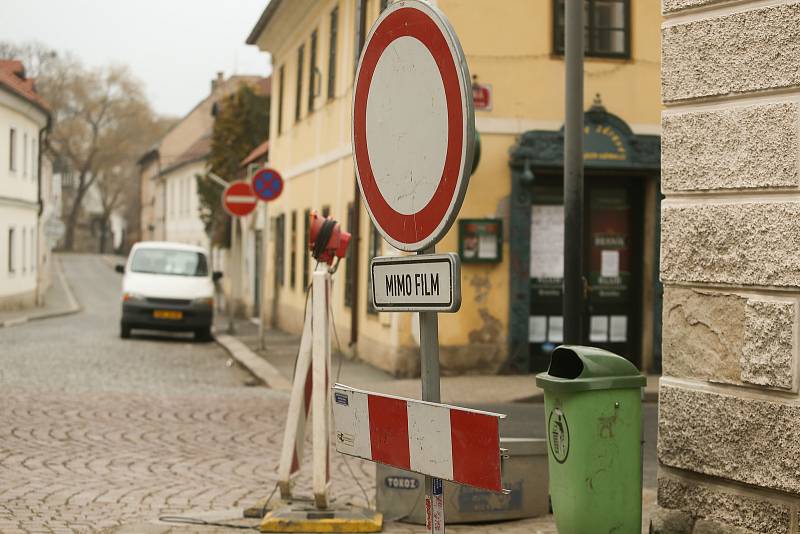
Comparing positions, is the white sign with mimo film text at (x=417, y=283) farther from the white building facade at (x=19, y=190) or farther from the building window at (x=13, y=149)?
the building window at (x=13, y=149)

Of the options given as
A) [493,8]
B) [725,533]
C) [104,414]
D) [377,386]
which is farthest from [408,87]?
[493,8]

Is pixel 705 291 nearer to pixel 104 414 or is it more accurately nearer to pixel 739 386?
pixel 739 386

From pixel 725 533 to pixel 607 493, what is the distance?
24.9 inches

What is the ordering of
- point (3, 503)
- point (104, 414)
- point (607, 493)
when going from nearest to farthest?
point (607, 493) → point (3, 503) → point (104, 414)

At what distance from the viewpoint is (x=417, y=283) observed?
3783 mm

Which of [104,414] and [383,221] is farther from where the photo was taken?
[104,414]

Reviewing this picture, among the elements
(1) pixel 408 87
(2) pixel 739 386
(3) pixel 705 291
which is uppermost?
(1) pixel 408 87

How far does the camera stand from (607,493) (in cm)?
516

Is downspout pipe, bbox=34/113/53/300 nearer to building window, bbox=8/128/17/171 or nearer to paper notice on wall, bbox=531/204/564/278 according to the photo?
building window, bbox=8/128/17/171

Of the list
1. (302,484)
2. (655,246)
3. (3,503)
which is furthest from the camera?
(655,246)

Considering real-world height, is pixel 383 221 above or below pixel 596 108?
below

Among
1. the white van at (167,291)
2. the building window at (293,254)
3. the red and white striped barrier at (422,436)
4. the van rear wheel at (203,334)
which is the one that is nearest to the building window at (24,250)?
the building window at (293,254)

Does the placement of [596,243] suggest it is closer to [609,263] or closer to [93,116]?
[609,263]

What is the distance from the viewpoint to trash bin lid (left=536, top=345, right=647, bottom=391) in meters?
5.15
